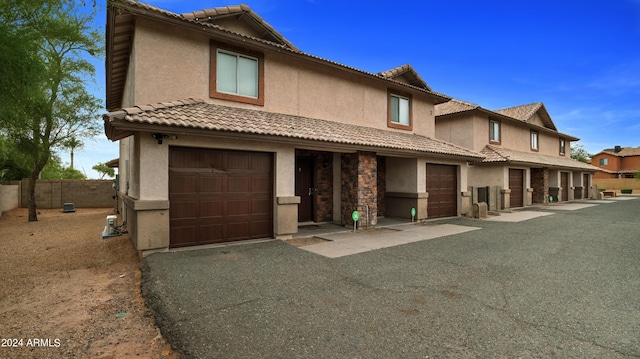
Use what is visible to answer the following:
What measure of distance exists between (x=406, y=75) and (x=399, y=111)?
1889 millimetres

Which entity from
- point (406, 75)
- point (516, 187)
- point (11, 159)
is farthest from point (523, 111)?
point (11, 159)

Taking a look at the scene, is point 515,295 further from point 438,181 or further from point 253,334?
point 438,181

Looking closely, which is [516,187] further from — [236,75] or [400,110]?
[236,75]

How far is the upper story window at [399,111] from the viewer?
13.5 metres

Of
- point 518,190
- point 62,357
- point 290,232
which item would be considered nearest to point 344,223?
point 290,232

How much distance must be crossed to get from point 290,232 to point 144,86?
5509 millimetres

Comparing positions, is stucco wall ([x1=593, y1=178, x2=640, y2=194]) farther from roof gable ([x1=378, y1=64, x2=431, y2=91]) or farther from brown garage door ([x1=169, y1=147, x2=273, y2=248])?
brown garage door ([x1=169, y1=147, x2=273, y2=248])

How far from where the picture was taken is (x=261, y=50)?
9484 millimetres

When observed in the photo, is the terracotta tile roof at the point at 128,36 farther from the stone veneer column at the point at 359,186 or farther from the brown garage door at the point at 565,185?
the brown garage door at the point at 565,185

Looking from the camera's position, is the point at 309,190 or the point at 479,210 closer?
the point at 309,190

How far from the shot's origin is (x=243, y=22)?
10.1 meters

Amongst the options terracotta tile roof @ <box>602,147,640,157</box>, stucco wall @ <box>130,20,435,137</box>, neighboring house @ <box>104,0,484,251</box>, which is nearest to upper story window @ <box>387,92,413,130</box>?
stucco wall @ <box>130,20,435,137</box>

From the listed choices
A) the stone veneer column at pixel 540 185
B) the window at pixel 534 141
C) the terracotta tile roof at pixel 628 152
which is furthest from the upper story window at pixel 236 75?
the terracotta tile roof at pixel 628 152

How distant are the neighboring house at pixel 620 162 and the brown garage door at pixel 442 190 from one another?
186 ft
